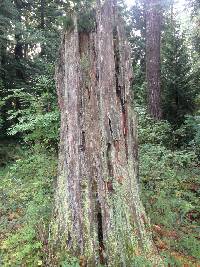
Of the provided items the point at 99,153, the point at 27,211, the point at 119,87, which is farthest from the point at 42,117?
the point at 99,153

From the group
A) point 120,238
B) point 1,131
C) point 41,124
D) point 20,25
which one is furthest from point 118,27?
point 1,131

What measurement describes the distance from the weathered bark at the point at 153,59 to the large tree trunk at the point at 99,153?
6.63 metres

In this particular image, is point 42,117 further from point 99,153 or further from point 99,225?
point 99,225

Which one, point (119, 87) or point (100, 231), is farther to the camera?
point (119, 87)

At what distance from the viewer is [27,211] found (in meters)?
6.61

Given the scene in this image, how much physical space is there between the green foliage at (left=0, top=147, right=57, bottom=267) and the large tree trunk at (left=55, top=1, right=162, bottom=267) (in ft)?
1.62

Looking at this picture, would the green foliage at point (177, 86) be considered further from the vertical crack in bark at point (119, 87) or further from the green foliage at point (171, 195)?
the vertical crack in bark at point (119, 87)

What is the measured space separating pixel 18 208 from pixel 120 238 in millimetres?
3185

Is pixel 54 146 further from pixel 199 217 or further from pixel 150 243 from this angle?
pixel 150 243

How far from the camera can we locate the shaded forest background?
235 inches

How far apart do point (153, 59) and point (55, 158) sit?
580 cm

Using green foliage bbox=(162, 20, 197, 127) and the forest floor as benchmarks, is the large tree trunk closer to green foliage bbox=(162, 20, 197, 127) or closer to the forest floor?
the forest floor

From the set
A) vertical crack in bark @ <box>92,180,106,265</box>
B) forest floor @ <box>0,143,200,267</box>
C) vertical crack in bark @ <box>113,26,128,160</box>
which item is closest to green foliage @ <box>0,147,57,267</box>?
forest floor @ <box>0,143,200,267</box>

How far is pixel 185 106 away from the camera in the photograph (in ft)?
44.8
